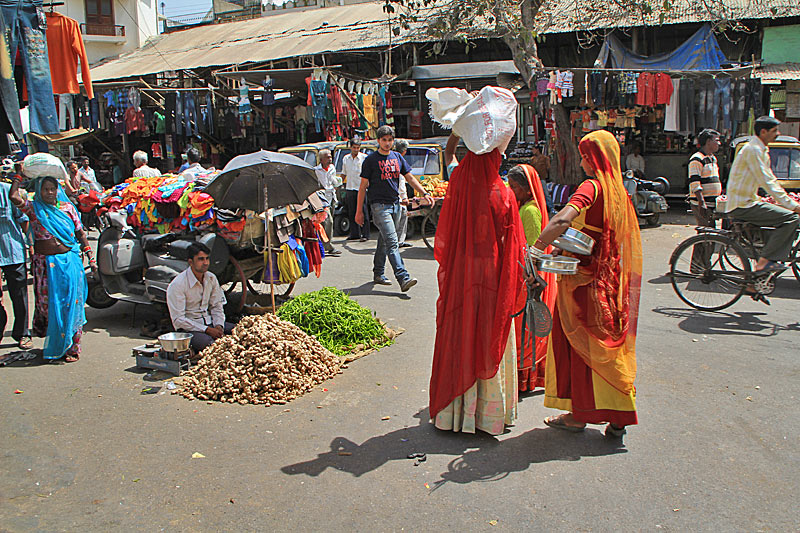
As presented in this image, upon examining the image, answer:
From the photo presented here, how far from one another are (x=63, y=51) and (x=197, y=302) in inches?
114

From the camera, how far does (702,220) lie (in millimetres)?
8445

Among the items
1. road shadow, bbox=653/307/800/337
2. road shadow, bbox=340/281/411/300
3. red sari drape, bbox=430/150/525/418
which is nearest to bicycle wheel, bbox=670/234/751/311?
road shadow, bbox=653/307/800/337

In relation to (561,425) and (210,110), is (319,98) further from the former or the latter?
(561,425)

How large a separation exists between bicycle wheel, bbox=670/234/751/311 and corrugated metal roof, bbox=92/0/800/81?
30.1 ft

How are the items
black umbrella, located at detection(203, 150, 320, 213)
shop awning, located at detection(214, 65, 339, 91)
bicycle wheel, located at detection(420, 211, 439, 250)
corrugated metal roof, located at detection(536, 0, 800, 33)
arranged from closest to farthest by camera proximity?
1. black umbrella, located at detection(203, 150, 320, 213)
2. bicycle wheel, located at detection(420, 211, 439, 250)
3. corrugated metal roof, located at detection(536, 0, 800, 33)
4. shop awning, located at detection(214, 65, 339, 91)

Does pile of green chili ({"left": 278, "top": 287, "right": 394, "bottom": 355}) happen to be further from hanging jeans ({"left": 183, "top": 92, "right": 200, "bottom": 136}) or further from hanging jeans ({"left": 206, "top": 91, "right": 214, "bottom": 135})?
hanging jeans ({"left": 183, "top": 92, "right": 200, "bottom": 136})

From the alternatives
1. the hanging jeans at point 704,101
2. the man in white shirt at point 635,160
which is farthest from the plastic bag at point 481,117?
the man in white shirt at point 635,160

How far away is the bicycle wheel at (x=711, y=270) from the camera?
7.23 m

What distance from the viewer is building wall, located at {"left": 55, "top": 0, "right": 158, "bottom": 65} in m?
36.2

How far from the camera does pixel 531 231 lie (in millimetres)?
5258

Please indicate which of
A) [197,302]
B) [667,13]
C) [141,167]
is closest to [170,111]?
[141,167]

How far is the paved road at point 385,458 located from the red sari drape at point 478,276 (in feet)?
1.68

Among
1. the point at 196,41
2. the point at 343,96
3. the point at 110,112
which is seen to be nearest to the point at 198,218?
the point at 343,96

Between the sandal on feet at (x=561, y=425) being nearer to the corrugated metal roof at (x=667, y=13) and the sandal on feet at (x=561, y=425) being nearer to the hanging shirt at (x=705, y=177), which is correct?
the hanging shirt at (x=705, y=177)
